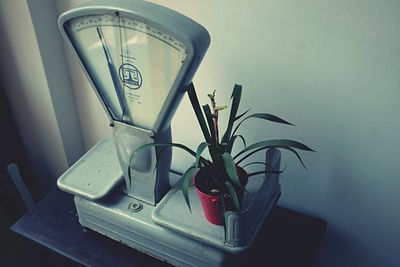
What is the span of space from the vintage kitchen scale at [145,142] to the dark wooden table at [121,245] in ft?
0.11

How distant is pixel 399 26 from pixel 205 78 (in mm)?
423

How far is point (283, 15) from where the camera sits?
86 centimetres

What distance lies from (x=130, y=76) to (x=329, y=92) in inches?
15.8

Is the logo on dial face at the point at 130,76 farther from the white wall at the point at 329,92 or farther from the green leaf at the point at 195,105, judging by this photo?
the white wall at the point at 329,92

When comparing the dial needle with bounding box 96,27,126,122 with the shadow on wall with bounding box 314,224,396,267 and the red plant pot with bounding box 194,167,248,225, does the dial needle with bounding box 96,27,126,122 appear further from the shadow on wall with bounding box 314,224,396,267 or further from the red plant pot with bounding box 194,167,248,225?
the shadow on wall with bounding box 314,224,396,267

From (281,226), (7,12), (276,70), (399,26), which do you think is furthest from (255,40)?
(7,12)

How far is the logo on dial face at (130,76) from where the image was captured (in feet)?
2.64

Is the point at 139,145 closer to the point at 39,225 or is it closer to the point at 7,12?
the point at 39,225

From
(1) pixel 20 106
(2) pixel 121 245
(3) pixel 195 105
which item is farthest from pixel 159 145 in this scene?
(1) pixel 20 106

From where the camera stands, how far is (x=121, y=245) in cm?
97

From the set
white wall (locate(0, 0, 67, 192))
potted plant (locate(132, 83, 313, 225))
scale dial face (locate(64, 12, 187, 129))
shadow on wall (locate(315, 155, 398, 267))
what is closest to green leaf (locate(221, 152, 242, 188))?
potted plant (locate(132, 83, 313, 225))

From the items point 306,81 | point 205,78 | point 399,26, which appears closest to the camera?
point 399,26

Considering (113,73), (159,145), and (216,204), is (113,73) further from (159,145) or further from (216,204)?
(216,204)

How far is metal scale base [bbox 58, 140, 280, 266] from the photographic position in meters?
0.82
